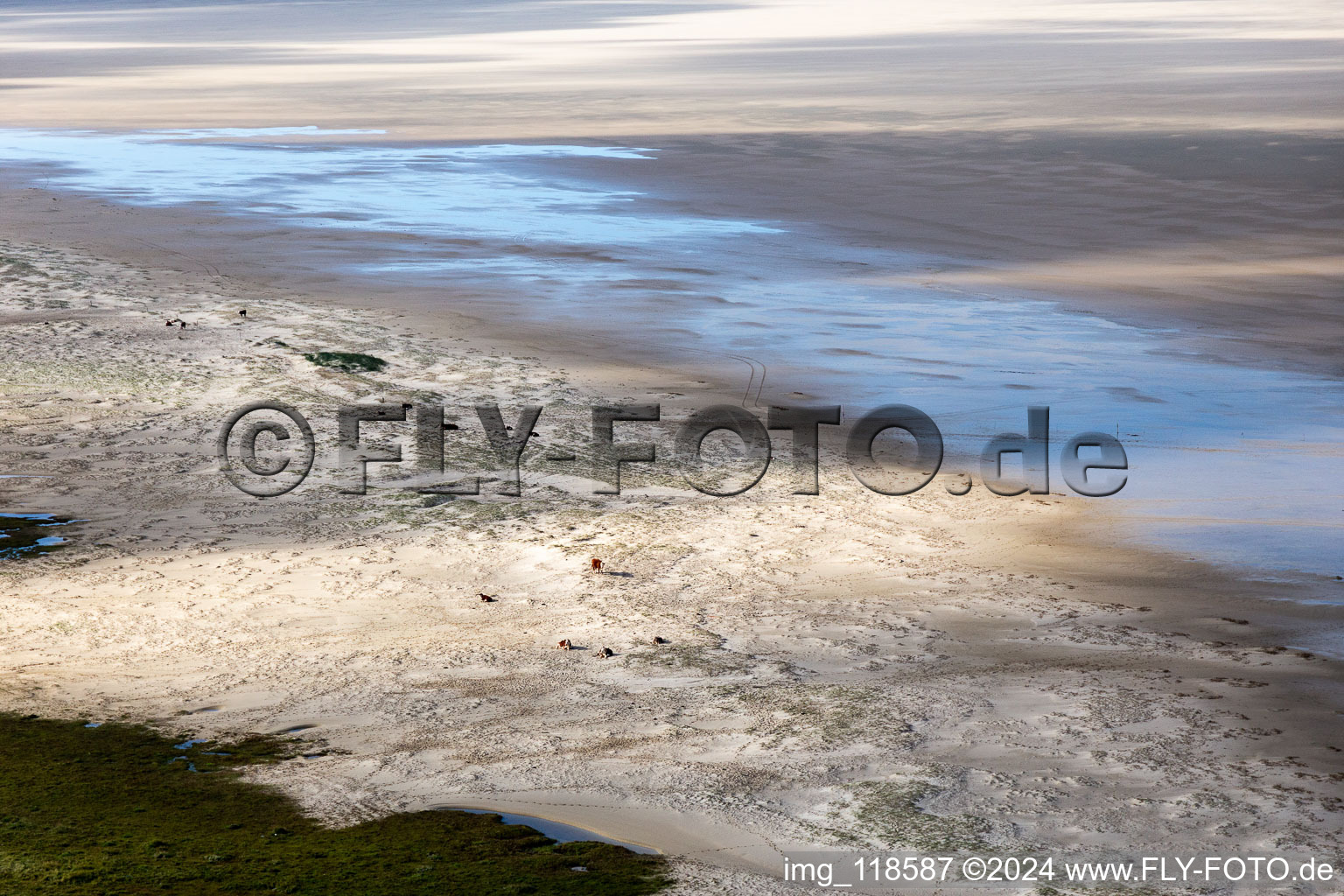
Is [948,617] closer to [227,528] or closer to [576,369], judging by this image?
[227,528]

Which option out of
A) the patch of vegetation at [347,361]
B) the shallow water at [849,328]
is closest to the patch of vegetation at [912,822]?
the shallow water at [849,328]

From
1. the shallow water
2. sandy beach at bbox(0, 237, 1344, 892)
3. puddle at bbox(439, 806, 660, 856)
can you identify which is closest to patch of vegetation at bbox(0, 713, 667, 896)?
puddle at bbox(439, 806, 660, 856)

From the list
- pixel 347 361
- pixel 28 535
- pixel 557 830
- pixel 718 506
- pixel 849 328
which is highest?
pixel 849 328

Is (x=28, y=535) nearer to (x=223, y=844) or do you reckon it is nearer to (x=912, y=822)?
(x=223, y=844)

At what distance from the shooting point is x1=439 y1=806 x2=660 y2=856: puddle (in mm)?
5809

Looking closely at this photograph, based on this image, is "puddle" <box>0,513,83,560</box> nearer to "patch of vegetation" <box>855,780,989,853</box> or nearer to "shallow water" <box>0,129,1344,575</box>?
"patch of vegetation" <box>855,780,989,853</box>

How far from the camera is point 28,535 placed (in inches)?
374

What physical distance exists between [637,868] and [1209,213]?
2066 cm

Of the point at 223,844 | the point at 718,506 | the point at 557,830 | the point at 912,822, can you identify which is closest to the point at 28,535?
the point at 718,506

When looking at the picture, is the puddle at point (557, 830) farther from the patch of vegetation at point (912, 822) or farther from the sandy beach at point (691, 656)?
the patch of vegetation at point (912, 822)

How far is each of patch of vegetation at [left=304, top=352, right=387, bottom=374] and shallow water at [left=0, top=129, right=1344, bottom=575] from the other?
2.80 meters

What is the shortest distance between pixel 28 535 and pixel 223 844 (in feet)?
15.2

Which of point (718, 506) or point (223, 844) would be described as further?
point (718, 506)

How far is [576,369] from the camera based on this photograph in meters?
14.3
